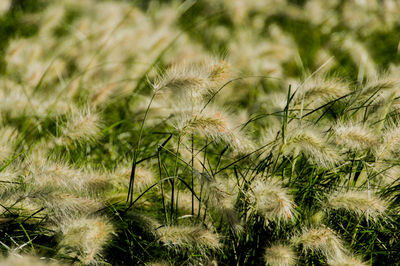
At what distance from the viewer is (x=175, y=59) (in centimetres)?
304

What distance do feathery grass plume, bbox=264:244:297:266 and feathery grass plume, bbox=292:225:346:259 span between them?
0.21ft

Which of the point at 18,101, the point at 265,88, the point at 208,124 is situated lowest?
the point at 265,88

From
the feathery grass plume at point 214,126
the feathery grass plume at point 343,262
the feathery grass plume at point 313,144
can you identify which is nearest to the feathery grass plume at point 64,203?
the feathery grass plume at point 214,126

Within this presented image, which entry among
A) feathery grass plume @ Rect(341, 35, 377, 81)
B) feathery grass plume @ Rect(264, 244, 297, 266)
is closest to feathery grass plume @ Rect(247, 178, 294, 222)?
feathery grass plume @ Rect(264, 244, 297, 266)

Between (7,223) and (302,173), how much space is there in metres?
1.32

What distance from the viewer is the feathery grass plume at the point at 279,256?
153 cm

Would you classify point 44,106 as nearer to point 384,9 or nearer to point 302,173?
point 302,173

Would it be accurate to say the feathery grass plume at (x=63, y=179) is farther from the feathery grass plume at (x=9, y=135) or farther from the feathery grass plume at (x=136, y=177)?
the feathery grass plume at (x=9, y=135)

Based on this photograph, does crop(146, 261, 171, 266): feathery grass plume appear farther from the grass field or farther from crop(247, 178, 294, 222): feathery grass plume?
crop(247, 178, 294, 222): feathery grass plume

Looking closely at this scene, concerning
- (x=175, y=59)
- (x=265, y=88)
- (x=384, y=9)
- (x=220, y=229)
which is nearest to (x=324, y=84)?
(x=220, y=229)

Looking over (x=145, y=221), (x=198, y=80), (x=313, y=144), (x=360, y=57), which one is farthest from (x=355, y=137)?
(x=360, y=57)

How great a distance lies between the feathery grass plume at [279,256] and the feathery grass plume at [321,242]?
7cm

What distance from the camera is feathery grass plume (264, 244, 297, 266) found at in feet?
5.02

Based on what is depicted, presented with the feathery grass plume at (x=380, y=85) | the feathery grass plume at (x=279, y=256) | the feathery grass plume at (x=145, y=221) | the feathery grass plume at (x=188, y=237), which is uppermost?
the feathery grass plume at (x=380, y=85)
